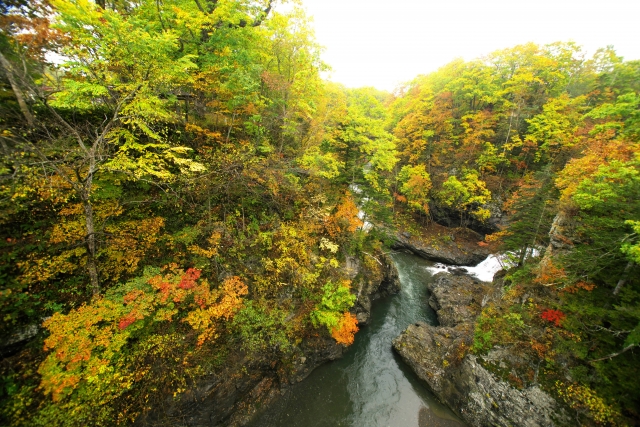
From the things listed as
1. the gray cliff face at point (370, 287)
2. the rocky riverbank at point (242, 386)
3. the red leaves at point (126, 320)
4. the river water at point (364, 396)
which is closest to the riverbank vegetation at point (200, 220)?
the red leaves at point (126, 320)

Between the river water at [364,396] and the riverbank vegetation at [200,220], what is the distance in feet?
7.05

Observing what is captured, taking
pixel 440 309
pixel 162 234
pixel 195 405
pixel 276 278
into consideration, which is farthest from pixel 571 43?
pixel 195 405

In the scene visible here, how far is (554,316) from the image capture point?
9719mm

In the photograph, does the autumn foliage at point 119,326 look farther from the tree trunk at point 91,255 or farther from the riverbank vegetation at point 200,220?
the tree trunk at point 91,255

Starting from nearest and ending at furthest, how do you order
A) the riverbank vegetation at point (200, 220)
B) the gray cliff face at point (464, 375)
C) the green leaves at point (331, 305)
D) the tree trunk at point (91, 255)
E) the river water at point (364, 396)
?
the riverbank vegetation at point (200, 220), the tree trunk at point (91, 255), the gray cliff face at point (464, 375), the river water at point (364, 396), the green leaves at point (331, 305)

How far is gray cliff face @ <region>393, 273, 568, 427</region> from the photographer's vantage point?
8789 mm

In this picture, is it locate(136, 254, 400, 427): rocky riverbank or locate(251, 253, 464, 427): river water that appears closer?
locate(136, 254, 400, 427): rocky riverbank

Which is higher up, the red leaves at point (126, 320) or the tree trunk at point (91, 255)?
the tree trunk at point (91, 255)

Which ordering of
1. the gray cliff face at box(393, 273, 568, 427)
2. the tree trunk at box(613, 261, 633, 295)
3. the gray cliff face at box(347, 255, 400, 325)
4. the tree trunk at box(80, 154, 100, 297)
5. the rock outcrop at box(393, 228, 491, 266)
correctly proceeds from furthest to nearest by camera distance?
the rock outcrop at box(393, 228, 491, 266)
the gray cliff face at box(347, 255, 400, 325)
the gray cliff face at box(393, 273, 568, 427)
the tree trunk at box(613, 261, 633, 295)
the tree trunk at box(80, 154, 100, 297)

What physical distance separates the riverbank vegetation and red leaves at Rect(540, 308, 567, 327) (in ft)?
0.31

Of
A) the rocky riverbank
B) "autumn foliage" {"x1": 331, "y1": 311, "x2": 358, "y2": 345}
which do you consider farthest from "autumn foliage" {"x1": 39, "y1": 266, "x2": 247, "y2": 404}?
"autumn foliage" {"x1": 331, "y1": 311, "x2": 358, "y2": 345}

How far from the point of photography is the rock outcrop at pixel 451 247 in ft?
75.3

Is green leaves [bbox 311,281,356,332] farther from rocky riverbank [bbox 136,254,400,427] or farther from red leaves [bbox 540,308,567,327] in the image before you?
red leaves [bbox 540,308,567,327]

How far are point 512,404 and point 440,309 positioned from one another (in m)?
7.62
